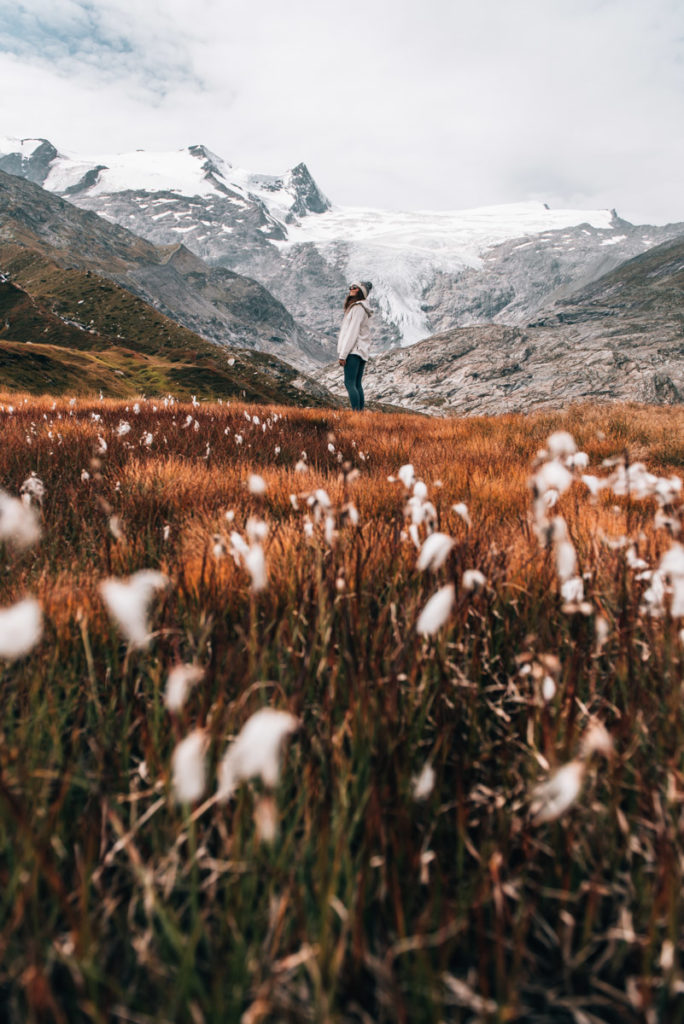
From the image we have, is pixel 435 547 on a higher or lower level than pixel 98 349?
lower

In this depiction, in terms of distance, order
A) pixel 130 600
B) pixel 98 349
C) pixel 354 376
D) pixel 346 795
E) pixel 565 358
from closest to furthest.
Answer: pixel 130 600
pixel 346 795
pixel 354 376
pixel 98 349
pixel 565 358

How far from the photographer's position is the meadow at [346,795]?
2.86ft

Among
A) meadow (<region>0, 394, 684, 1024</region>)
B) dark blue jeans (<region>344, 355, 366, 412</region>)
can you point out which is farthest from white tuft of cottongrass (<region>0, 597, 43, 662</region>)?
dark blue jeans (<region>344, 355, 366, 412</region>)

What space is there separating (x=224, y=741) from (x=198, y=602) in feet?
2.15

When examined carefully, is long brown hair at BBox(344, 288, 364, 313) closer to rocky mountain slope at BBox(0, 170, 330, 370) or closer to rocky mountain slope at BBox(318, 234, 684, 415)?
rocky mountain slope at BBox(318, 234, 684, 415)

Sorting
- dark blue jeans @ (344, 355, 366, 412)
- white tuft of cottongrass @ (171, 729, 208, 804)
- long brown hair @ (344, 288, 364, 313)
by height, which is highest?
long brown hair @ (344, 288, 364, 313)

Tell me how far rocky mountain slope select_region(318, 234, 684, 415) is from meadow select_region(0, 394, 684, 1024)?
25516mm

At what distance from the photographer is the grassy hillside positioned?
1820cm

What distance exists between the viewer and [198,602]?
6.22ft

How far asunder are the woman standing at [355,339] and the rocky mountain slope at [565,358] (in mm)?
15868

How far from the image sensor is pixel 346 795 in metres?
1.15

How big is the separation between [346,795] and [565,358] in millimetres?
91537

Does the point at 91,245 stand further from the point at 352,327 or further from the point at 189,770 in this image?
the point at 189,770

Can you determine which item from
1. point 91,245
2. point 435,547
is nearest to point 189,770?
point 435,547
